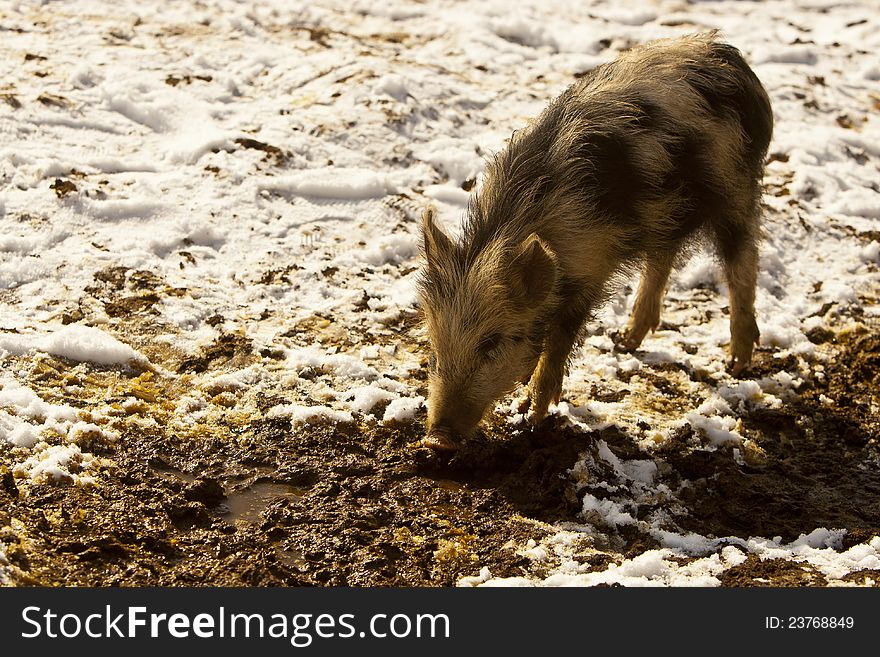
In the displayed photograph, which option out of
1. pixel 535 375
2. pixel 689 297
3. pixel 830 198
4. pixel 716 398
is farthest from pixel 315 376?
pixel 830 198

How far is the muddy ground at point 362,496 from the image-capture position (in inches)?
146

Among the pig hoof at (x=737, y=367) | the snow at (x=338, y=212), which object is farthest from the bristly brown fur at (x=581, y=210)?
the pig hoof at (x=737, y=367)

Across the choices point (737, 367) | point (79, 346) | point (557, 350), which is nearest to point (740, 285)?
point (737, 367)

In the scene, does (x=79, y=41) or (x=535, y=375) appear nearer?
(x=535, y=375)

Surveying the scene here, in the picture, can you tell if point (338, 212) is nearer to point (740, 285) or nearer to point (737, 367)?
point (740, 285)

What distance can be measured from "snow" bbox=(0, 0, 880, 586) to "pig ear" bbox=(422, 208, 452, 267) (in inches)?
32.2

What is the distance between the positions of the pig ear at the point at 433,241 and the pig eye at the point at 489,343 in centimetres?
46

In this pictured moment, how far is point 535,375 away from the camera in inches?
193

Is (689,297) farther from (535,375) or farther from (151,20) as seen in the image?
(151,20)

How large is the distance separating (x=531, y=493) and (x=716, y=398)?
5.12ft

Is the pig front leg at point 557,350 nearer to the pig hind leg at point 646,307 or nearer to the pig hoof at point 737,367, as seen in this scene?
the pig hind leg at point 646,307

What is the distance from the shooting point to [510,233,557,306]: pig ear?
4.22m

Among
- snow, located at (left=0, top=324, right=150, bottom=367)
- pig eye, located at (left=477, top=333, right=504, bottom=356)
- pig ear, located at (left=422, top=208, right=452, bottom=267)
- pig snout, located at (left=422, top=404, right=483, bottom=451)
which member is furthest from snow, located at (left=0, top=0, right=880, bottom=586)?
pig ear, located at (left=422, top=208, right=452, bottom=267)

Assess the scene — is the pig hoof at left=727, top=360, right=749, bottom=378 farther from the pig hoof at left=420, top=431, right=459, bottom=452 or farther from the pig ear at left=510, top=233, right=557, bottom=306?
the pig hoof at left=420, top=431, right=459, bottom=452
